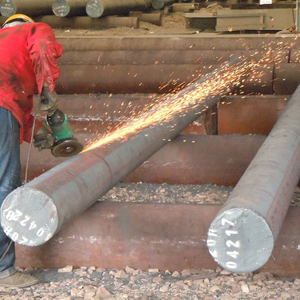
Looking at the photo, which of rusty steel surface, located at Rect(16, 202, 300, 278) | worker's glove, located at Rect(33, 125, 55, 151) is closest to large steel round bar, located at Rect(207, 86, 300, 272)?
rusty steel surface, located at Rect(16, 202, 300, 278)

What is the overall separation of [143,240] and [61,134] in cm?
73

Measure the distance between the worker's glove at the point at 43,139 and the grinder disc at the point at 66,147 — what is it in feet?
0.17

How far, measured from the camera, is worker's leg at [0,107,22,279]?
2479 mm

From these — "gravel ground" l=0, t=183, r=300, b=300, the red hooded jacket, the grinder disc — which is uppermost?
the red hooded jacket

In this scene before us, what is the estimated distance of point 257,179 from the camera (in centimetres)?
192

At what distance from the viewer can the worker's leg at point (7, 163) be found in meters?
2.48

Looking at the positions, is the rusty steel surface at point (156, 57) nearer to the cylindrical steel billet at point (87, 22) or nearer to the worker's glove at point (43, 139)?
the worker's glove at point (43, 139)

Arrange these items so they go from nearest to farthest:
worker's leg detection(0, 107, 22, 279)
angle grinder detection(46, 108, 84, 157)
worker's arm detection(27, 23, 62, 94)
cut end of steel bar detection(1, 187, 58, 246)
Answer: cut end of steel bar detection(1, 187, 58, 246)
worker's arm detection(27, 23, 62, 94)
worker's leg detection(0, 107, 22, 279)
angle grinder detection(46, 108, 84, 157)

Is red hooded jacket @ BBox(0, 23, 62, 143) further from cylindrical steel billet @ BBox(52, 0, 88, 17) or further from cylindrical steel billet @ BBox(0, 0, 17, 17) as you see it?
cylindrical steel billet @ BBox(52, 0, 88, 17)

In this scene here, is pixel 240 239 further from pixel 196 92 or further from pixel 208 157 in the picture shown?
pixel 196 92

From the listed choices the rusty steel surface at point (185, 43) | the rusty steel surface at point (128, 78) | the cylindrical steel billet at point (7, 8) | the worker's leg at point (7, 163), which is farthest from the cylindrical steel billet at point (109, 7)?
the worker's leg at point (7, 163)

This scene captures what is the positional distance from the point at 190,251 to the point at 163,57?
3138mm

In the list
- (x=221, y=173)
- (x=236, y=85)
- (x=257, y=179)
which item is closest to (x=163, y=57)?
(x=236, y=85)

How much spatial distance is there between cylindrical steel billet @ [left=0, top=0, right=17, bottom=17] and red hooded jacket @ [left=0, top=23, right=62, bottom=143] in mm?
5331
